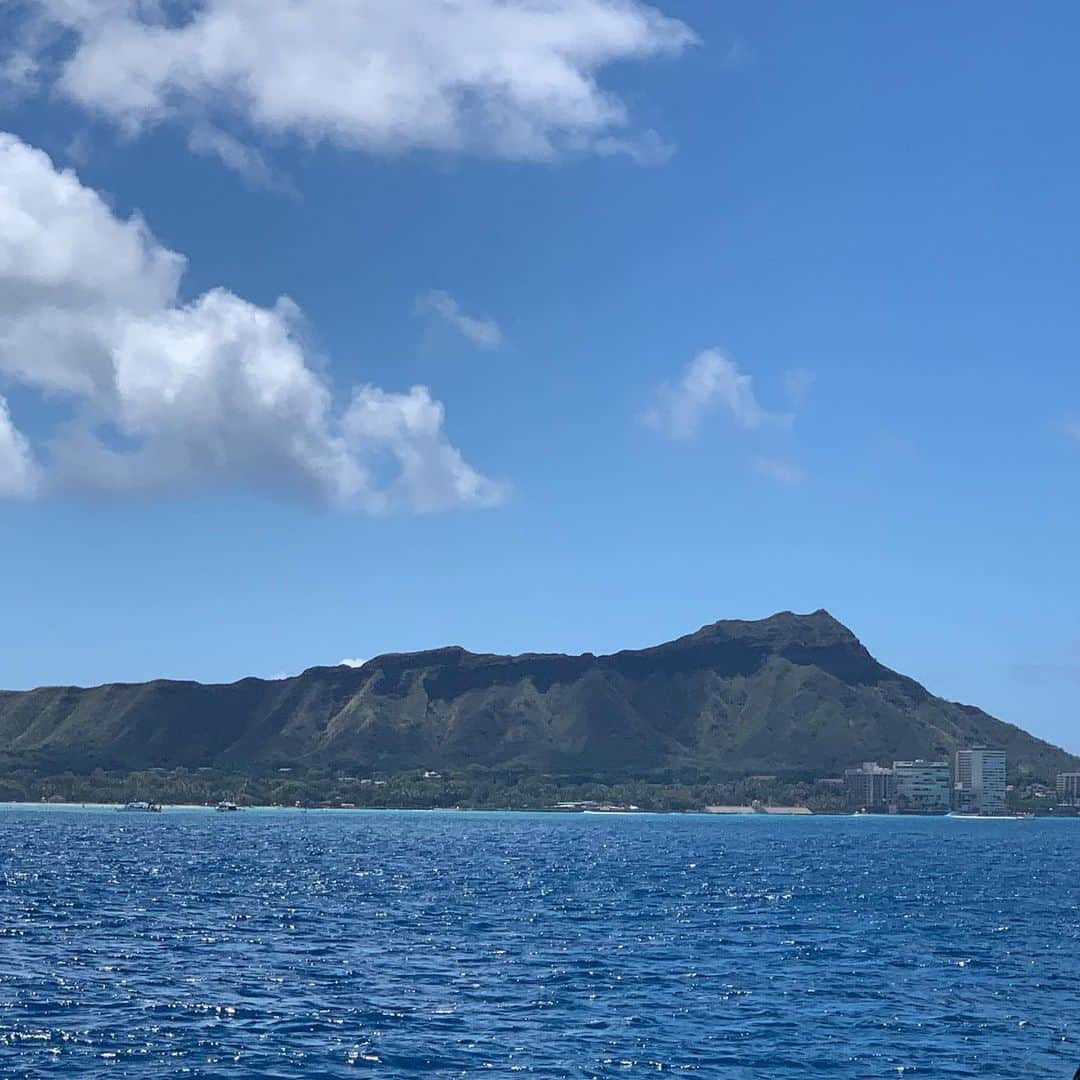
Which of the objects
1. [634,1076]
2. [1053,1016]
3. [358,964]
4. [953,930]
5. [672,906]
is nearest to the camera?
[634,1076]

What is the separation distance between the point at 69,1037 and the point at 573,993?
29.6m

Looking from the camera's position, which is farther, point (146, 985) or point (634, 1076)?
point (146, 985)

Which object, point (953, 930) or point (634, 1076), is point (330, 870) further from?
point (634, 1076)

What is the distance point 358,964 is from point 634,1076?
35351 millimetres

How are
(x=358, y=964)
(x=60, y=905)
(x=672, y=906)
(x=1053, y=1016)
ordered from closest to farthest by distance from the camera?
(x=1053, y=1016)
(x=358, y=964)
(x=60, y=905)
(x=672, y=906)

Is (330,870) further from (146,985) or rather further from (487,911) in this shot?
(146,985)

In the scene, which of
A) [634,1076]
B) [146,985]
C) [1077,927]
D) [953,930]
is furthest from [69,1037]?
[1077,927]

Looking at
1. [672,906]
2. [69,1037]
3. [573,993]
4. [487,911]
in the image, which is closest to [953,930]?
[672,906]

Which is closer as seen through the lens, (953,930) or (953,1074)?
(953,1074)

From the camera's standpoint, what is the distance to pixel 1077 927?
129250 mm

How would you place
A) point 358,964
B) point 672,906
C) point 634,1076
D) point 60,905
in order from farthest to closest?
point 672,906 < point 60,905 < point 358,964 < point 634,1076

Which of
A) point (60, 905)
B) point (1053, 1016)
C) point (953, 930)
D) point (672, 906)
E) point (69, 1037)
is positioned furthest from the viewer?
point (672, 906)

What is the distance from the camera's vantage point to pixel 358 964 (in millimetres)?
93750

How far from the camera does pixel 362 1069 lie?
62812mm
